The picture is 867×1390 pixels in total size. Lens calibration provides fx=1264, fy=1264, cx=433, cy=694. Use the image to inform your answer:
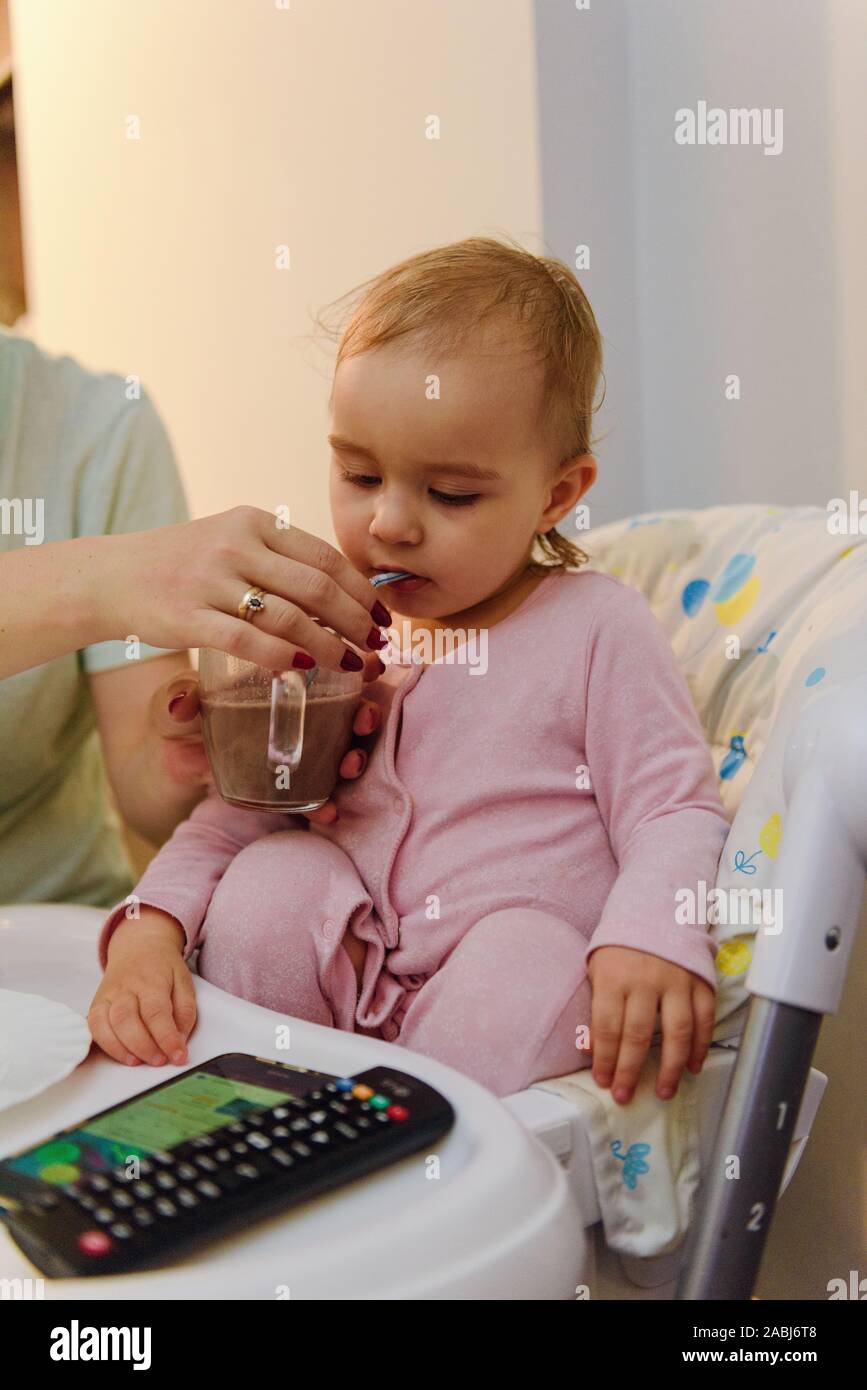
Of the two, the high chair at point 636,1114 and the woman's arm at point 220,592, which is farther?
the woman's arm at point 220,592

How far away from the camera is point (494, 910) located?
2.35 ft

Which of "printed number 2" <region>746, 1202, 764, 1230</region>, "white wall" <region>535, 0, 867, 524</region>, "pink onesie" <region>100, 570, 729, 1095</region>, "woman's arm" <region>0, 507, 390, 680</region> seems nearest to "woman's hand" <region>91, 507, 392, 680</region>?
"woman's arm" <region>0, 507, 390, 680</region>

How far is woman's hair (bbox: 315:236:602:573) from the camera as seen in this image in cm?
77

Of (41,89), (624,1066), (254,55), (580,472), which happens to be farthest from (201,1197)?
(41,89)

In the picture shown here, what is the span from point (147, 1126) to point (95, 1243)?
0.09 metres

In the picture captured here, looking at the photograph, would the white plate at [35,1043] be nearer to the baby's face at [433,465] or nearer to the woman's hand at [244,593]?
the woman's hand at [244,593]

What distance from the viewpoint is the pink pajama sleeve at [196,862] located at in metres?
0.74

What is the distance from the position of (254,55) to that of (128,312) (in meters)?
0.42

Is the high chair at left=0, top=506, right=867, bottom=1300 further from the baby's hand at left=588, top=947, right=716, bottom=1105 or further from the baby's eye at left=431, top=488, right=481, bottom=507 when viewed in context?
the baby's eye at left=431, top=488, right=481, bottom=507

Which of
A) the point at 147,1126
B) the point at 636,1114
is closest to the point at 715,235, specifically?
the point at 636,1114

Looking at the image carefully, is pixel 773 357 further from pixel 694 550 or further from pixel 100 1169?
pixel 100 1169

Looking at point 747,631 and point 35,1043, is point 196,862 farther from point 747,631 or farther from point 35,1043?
point 747,631

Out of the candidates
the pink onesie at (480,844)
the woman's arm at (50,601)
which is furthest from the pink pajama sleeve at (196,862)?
the woman's arm at (50,601)
